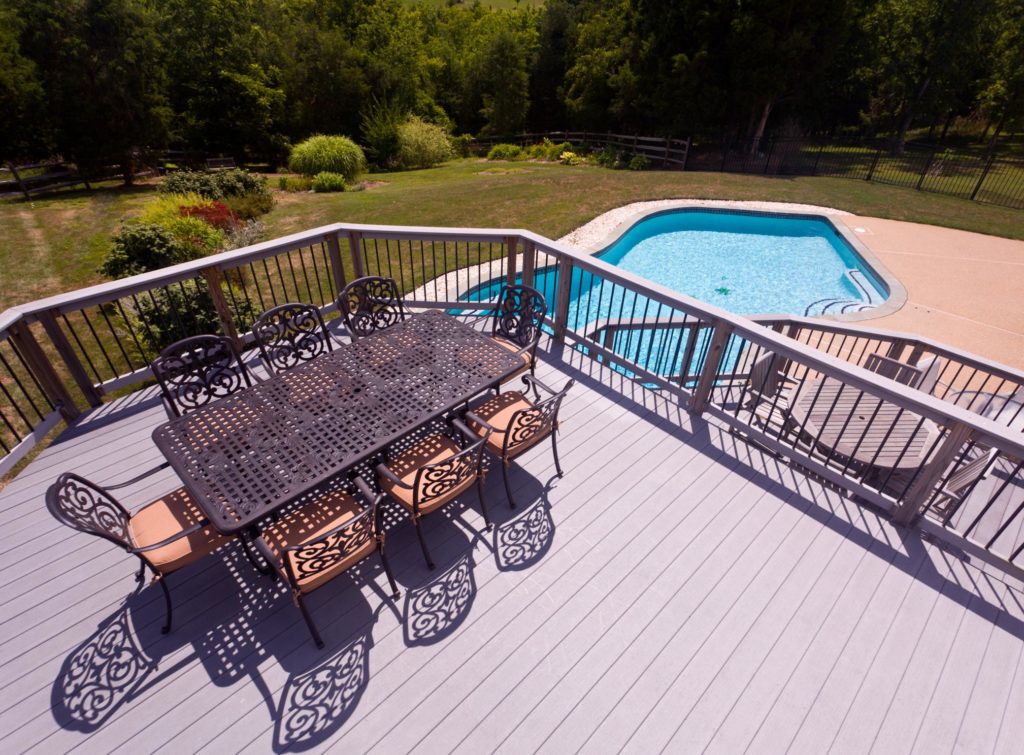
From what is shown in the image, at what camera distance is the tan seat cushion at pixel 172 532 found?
2371 millimetres

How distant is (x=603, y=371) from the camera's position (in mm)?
4582

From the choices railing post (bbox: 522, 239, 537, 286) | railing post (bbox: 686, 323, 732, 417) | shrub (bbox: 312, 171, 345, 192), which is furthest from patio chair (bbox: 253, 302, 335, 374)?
shrub (bbox: 312, 171, 345, 192)

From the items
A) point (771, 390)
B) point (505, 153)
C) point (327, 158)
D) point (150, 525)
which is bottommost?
point (505, 153)

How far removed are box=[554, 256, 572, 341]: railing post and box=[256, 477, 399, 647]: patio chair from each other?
2.79 metres

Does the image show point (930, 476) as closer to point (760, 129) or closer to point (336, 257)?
point (336, 257)

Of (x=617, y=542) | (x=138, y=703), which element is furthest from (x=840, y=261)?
(x=138, y=703)

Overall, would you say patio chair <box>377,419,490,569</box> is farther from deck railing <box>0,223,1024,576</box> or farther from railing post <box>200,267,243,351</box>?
railing post <box>200,267,243,351</box>

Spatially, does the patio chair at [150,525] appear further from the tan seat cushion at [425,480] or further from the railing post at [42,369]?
the railing post at [42,369]

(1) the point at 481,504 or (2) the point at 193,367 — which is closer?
(1) the point at 481,504

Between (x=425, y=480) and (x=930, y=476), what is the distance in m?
2.98

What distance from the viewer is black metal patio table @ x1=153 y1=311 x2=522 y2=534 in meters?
2.37

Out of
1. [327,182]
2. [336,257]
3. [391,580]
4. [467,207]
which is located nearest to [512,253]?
[336,257]

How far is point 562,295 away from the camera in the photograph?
4672 millimetres

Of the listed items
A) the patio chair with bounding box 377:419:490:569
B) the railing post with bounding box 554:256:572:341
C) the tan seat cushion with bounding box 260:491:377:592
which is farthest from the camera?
the railing post with bounding box 554:256:572:341
